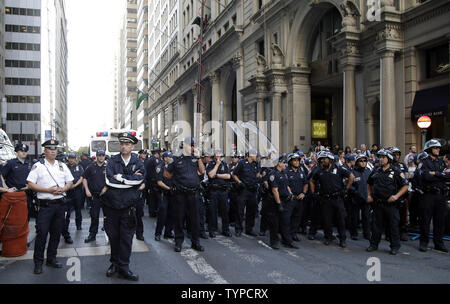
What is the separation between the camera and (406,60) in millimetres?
15016

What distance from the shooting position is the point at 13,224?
23.8 ft

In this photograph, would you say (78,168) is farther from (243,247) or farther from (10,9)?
(10,9)

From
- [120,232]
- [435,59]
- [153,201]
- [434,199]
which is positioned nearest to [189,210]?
[120,232]

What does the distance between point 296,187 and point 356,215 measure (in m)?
1.76

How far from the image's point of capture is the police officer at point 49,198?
20.5ft

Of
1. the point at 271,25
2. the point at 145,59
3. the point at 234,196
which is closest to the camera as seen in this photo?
the point at 234,196

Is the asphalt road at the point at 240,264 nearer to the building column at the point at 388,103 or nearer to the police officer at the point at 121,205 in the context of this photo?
the police officer at the point at 121,205

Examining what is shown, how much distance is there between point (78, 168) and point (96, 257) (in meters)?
5.36

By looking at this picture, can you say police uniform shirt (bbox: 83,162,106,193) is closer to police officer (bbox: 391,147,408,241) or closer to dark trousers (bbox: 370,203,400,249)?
dark trousers (bbox: 370,203,400,249)

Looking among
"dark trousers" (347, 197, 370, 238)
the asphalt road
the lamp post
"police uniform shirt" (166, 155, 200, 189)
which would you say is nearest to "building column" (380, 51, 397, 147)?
the lamp post

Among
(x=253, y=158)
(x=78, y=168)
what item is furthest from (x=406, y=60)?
(x=78, y=168)

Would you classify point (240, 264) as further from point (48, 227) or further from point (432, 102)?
point (432, 102)

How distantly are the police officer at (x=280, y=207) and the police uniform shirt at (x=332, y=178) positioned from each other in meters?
0.77
